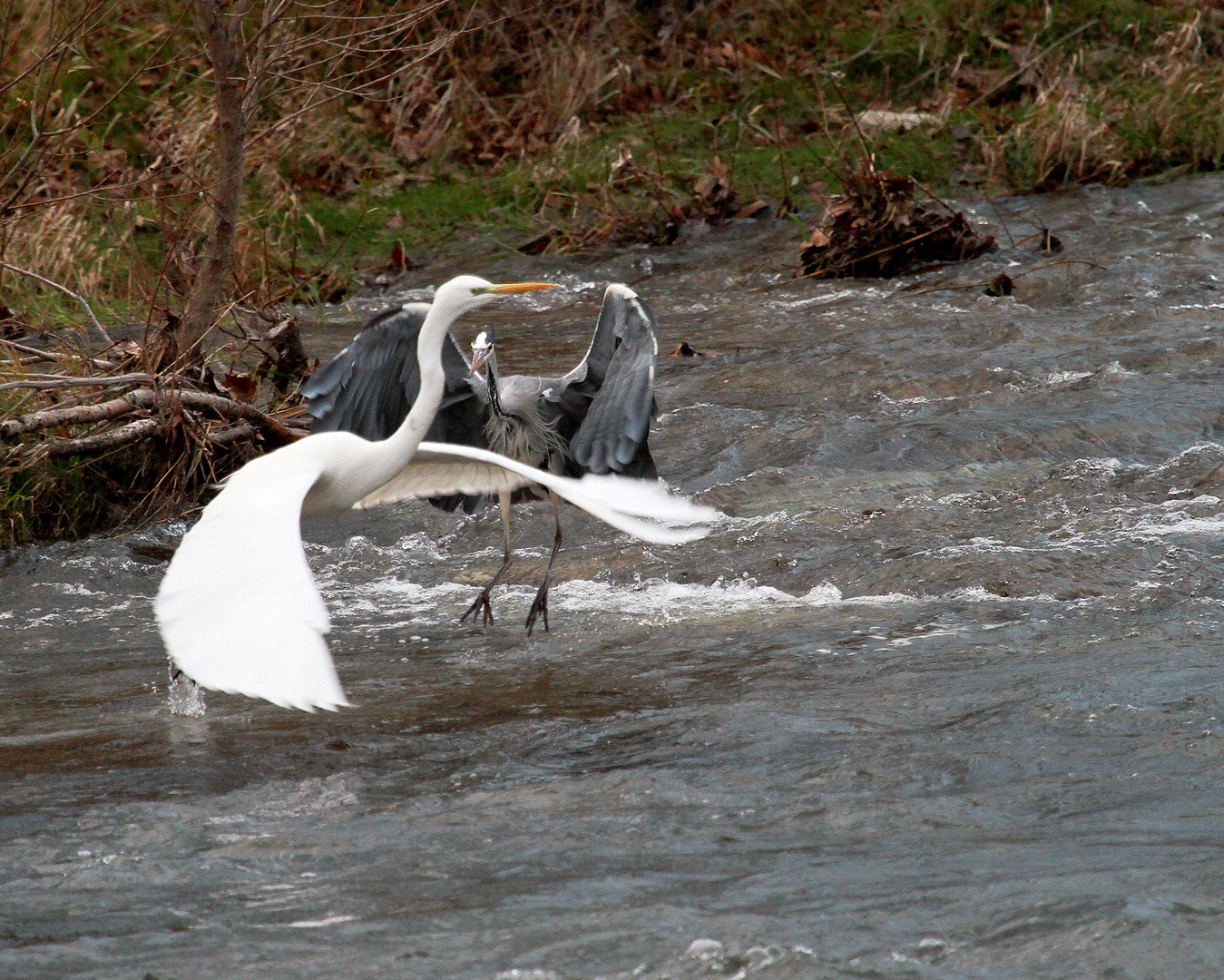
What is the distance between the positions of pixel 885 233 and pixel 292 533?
6858 mm

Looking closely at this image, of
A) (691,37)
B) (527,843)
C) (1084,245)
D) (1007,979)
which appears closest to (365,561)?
(527,843)

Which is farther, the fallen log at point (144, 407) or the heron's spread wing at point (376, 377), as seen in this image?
the fallen log at point (144, 407)

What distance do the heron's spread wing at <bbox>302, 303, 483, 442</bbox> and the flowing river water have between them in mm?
626

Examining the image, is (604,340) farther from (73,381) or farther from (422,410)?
(73,381)

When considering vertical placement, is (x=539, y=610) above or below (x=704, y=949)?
below

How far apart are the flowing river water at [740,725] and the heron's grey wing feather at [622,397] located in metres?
0.50

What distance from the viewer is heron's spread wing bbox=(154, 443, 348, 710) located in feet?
9.78

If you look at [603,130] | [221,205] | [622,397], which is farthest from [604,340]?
[603,130]

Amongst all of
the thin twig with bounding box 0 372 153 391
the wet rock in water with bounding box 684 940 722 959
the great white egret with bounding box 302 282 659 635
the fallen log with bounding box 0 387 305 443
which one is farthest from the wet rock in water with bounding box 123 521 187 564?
the wet rock in water with bounding box 684 940 722 959

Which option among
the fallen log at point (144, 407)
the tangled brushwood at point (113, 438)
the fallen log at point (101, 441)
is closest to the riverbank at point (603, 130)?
the tangled brushwood at point (113, 438)

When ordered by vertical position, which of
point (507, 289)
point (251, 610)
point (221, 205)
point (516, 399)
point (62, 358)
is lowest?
point (516, 399)

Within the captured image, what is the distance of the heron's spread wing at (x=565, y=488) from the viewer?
3879 mm

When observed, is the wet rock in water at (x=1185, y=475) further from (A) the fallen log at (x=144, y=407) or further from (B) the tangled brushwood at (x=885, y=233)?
(B) the tangled brushwood at (x=885, y=233)

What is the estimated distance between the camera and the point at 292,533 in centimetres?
356
